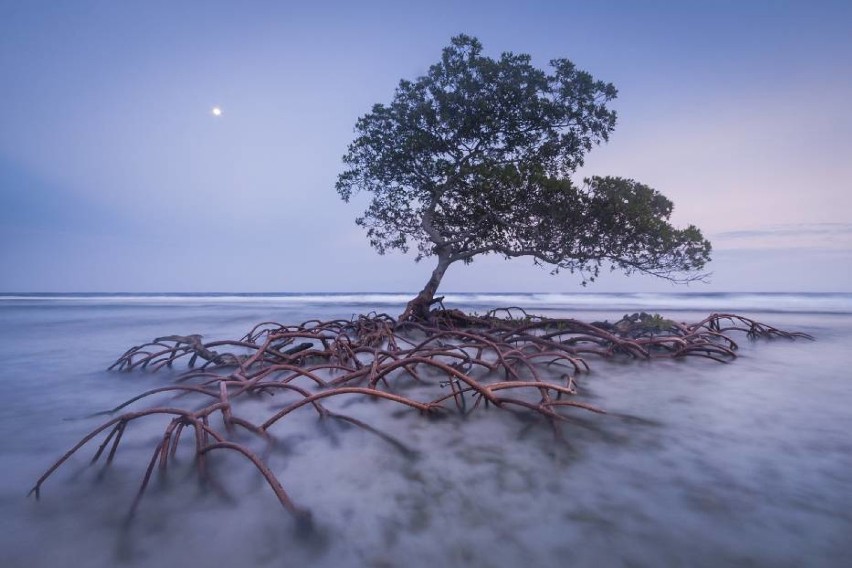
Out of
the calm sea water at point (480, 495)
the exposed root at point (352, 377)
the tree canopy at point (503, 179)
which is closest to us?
the calm sea water at point (480, 495)

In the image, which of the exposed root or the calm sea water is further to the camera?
the exposed root

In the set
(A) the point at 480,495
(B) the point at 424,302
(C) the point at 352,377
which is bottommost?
(A) the point at 480,495

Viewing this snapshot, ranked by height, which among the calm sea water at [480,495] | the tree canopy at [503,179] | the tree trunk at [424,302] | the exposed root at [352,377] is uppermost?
the tree canopy at [503,179]

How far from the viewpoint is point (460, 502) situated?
5.22 ft

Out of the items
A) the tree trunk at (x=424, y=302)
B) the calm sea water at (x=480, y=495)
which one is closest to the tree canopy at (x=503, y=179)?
the tree trunk at (x=424, y=302)

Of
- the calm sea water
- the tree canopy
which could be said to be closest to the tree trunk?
the tree canopy

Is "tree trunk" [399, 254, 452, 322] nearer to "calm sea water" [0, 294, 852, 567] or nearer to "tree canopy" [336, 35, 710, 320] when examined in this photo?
"tree canopy" [336, 35, 710, 320]

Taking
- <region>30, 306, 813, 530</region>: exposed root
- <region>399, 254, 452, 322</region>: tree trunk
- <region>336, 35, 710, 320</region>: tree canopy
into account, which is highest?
<region>336, 35, 710, 320</region>: tree canopy

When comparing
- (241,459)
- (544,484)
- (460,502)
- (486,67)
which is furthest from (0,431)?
(486,67)

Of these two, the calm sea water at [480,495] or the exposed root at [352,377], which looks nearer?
the calm sea water at [480,495]

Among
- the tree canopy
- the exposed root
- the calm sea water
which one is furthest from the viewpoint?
the tree canopy

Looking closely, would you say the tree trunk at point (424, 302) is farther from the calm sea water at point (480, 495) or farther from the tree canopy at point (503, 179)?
the calm sea water at point (480, 495)

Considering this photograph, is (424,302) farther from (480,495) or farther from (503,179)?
(480,495)

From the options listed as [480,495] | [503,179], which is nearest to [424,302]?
[503,179]
